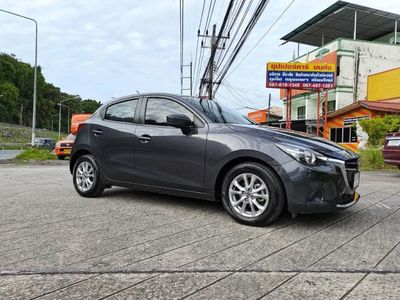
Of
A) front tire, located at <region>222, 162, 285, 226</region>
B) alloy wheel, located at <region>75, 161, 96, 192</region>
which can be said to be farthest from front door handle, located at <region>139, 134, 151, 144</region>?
front tire, located at <region>222, 162, 285, 226</region>

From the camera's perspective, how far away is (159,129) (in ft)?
17.3

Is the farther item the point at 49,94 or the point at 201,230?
the point at 49,94

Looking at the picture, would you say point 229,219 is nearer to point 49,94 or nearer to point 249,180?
point 249,180

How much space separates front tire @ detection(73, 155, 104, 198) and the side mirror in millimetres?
1741

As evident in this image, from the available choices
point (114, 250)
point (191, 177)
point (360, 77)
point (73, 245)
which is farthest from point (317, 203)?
point (360, 77)

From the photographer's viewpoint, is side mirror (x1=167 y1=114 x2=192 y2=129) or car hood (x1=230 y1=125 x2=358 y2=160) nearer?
car hood (x1=230 y1=125 x2=358 y2=160)

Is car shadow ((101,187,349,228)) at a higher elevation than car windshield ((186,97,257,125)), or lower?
lower

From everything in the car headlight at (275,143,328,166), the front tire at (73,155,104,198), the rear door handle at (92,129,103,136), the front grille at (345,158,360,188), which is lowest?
the front tire at (73,155,104,198)

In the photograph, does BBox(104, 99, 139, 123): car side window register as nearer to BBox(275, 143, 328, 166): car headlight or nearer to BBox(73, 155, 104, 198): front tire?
BBox(73, 155, 104, 198): front tire

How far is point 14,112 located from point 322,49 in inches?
3589

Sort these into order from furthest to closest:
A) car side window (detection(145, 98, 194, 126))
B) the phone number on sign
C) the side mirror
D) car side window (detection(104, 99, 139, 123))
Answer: the phone number on sign, car side window (detection(104, 99, 139, 123)), car side window (detection(145, 98, 194, 126)), the side mirror

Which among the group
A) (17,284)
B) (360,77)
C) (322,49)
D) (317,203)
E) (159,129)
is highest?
(322,49)

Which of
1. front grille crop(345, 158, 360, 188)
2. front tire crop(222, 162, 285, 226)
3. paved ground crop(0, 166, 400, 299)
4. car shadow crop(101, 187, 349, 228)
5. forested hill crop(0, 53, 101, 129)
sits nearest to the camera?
paved ground crop(0, 166, 400, 299)

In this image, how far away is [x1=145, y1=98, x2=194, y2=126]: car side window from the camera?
5230 mm
